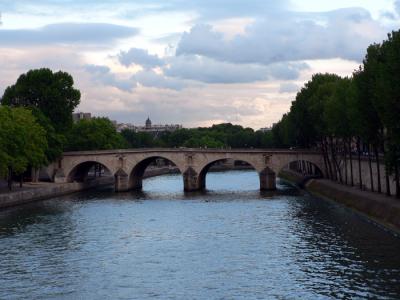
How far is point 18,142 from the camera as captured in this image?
93.5 m

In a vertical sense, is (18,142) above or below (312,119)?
below

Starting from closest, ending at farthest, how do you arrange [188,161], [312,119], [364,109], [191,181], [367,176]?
[364,109]
[367,176]
[312,119]
[191,181]
[188,161]

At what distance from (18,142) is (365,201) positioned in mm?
44871

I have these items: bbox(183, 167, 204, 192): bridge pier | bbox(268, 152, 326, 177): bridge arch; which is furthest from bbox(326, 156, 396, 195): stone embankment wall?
bbox(183, 167, 204, 192): bridge pier

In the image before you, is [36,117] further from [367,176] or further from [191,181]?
[367,176]

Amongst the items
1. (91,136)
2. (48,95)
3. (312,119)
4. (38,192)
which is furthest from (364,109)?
(91,136)

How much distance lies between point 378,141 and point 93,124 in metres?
81.6

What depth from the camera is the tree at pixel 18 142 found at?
3523 inches

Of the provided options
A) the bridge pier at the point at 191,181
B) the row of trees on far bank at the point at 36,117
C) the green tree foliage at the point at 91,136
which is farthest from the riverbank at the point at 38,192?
the bridge pier at the point at 191,181

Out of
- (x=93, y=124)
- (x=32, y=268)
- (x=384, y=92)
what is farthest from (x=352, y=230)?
(x=93, y=124)

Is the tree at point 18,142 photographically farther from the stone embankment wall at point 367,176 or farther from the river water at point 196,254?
the stone embankment wall at point 367,176

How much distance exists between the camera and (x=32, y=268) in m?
46.6

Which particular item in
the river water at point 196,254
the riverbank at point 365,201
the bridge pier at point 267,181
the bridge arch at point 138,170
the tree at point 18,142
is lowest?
the river water at point 196,254

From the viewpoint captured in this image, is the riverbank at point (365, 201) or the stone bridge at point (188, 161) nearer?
the riverbank at point (365, 201)
